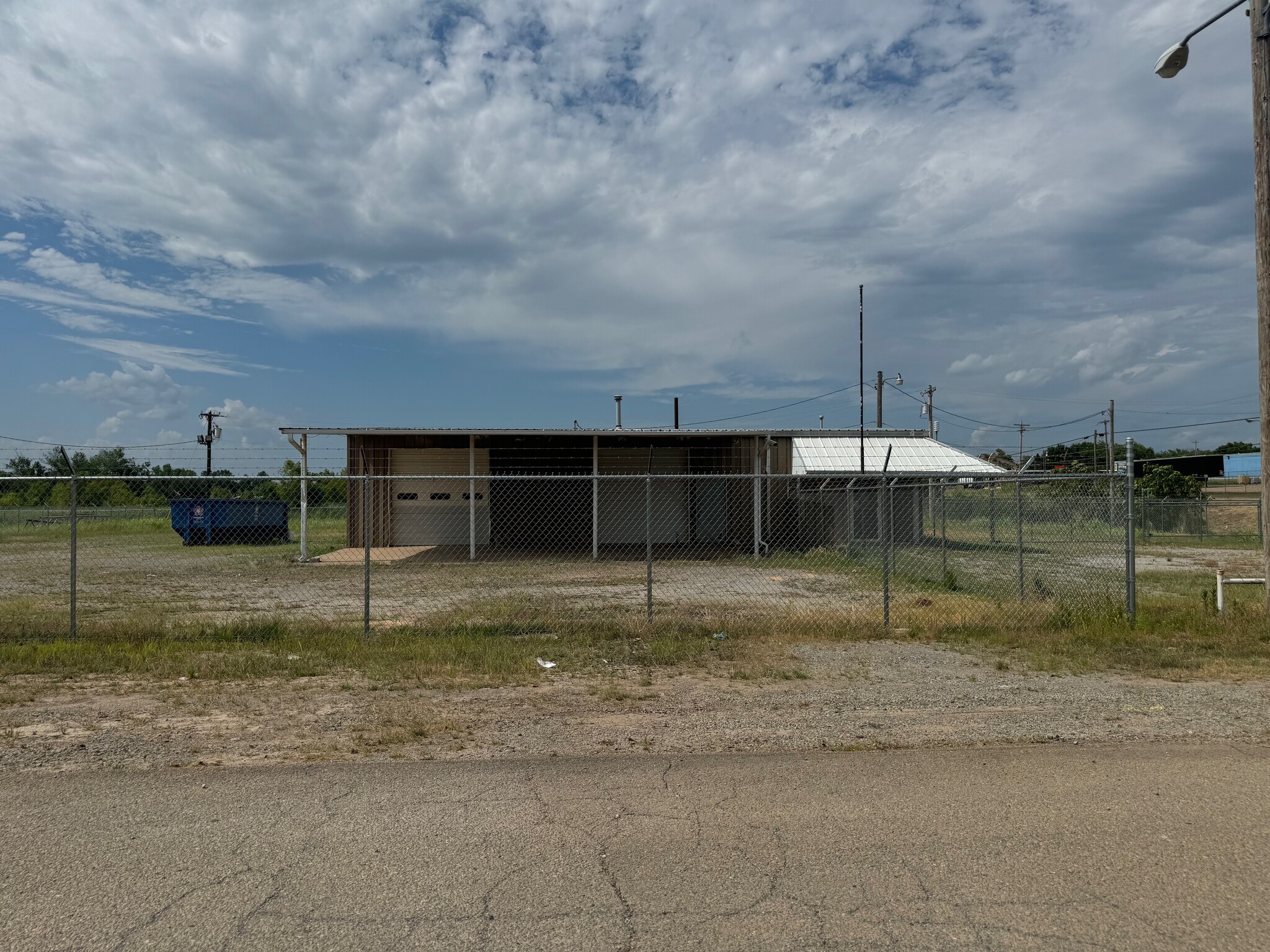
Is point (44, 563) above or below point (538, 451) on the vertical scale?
below

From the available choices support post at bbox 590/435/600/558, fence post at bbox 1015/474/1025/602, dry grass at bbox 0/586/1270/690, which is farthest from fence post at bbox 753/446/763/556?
dry grass at bbox 0/586/1270/690

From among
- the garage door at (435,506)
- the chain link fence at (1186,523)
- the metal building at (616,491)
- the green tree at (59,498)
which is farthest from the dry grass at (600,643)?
the green tree at (59,498)

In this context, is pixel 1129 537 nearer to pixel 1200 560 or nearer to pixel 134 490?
pixel 1200 560

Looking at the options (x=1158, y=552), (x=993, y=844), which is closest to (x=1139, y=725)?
(x=993, y=844)

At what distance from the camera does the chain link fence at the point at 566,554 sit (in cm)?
1089

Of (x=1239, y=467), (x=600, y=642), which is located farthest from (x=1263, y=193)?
(x=1239, y=467)

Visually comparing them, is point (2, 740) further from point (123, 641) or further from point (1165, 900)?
point (1165, 900)

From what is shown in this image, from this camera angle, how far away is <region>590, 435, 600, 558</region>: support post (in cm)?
2162

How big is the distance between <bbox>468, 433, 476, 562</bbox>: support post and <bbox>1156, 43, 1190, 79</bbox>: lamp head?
51.4ft

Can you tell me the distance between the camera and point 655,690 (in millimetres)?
7375

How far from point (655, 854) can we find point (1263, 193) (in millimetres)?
10079

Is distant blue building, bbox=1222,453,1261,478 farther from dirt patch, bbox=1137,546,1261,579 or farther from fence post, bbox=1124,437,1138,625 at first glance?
fence post, bbox=1124,437,1138,625

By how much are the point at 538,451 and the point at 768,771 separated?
21.1m

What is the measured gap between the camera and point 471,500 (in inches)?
885
